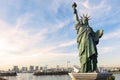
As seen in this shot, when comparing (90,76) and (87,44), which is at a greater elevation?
(87,44)

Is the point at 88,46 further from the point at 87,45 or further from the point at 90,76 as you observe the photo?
the point at 90,76

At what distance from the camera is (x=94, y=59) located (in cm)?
1966

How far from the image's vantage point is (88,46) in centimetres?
1967

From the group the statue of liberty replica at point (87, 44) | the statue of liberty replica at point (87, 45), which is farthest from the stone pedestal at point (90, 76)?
the statue of liberty replica at point (87, 44)

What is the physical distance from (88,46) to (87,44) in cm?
16

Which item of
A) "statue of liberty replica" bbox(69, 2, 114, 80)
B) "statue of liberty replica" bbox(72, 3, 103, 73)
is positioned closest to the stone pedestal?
"statue of liberty replica" bbox(69, 2, 114, 80)

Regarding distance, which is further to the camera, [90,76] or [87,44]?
[87,44]

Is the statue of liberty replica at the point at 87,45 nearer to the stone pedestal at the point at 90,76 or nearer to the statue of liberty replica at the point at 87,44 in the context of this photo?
the statue of liberty replica at the point at 87,44

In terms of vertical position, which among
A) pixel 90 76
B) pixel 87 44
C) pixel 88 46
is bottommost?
pixel 90 76

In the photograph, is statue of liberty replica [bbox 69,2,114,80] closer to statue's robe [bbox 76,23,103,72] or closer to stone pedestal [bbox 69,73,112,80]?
statue's robe [bbox 76,23,103,72]

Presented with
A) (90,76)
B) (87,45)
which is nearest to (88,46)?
(87,45)

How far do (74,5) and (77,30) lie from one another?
5.50 feet

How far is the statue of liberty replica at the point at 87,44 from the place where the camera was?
1958 cm

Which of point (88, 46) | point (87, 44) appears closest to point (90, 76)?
point (88, 46)
